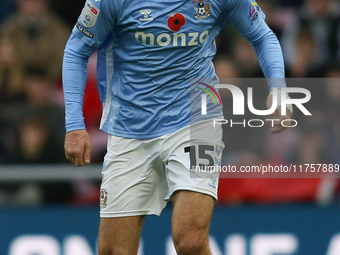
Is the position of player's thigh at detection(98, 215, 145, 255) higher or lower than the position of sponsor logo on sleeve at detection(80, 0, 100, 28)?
lower

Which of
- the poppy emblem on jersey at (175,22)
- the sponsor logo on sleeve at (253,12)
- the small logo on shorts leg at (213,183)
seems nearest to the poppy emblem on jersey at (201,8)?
the poppy emblem on jersey at (175,22)

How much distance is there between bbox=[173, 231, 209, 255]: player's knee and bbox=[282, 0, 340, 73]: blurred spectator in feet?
12.7

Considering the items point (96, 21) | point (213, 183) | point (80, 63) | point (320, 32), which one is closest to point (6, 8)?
point (320, 32)

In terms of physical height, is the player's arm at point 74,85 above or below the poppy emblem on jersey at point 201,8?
below

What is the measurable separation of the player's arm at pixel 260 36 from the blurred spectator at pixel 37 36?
336 cm

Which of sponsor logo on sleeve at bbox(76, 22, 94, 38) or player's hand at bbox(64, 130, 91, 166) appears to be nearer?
player's hand at bbox(64, 130, 91, 166)

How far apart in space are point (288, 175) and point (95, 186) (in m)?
1.97

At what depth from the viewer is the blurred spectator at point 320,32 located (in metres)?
7.18

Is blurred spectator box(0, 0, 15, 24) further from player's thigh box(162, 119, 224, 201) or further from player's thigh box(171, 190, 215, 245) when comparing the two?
player's thigh box(171, 190, 215, 245)

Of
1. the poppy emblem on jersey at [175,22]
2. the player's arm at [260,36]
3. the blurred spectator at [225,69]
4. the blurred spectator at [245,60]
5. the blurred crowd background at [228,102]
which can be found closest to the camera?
the poppy emblem on jersey at [175,22]

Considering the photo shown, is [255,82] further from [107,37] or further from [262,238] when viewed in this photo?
[107,37]

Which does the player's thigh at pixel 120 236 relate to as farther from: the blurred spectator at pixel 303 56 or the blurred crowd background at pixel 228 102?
the blurred spectator at pixel 303 56

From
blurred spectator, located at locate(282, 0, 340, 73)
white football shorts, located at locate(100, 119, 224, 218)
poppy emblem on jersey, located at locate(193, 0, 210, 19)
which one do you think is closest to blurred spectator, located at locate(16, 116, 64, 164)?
white football shorts, located at locate(100, 119, 224, 218)

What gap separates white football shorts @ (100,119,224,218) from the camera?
12.8 feet
